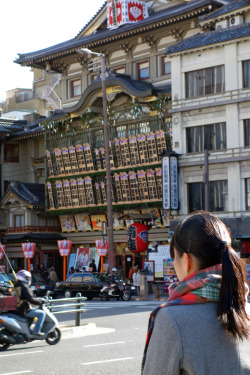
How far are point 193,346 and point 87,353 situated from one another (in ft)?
36.3

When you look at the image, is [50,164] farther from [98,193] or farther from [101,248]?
[101,248]

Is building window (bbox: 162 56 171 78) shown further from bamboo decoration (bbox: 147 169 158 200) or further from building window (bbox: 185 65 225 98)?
bamboo decoration (bbox: 147 169 158 200)

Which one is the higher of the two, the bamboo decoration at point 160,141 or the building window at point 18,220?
the bamboo decoration at point 160,141

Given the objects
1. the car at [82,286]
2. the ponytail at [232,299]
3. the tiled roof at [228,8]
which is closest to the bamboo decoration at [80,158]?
the tiled roof at [228,8]

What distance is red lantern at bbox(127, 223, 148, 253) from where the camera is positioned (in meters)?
41.6

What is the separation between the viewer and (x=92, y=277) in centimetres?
3438

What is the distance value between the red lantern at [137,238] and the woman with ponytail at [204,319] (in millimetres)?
38438

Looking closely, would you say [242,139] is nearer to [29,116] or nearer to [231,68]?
[231,68]

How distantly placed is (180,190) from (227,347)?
38.3m

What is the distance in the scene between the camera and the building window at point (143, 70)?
156 ft

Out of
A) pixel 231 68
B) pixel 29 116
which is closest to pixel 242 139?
pixel 231 68

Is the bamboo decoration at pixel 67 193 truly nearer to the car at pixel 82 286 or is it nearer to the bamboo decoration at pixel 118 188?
the bamboo decoration at pixel 118 188

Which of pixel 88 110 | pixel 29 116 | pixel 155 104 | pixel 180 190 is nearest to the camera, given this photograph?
pixel 180 190

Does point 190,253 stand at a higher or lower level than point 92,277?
higher
